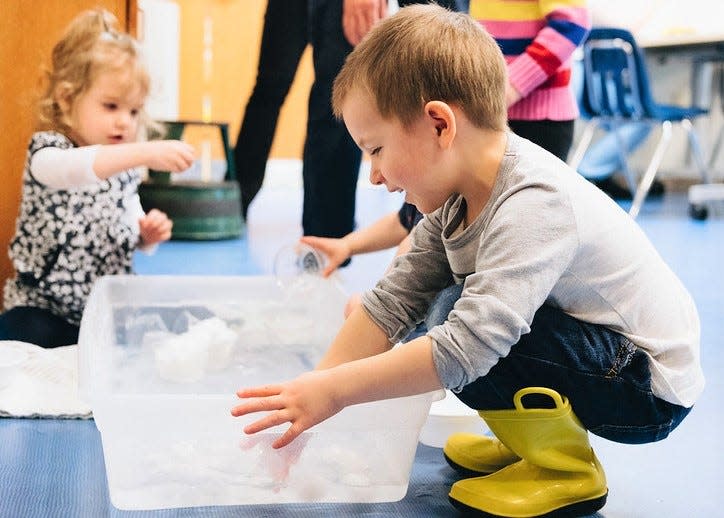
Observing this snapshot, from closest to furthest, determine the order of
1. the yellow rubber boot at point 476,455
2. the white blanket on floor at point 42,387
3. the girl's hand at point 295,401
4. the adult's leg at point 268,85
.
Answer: the girl's hand at point 295,401 → the yellow rubber boot at point 476,455 → the white blanket on floor at point 42,387 → the adult's leg at point 268,85

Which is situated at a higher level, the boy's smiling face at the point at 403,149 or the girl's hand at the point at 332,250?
the boy's smiling face at the point at 403,149

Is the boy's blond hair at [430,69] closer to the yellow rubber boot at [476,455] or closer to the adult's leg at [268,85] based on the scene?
the yellow rubber boot at [476,455]

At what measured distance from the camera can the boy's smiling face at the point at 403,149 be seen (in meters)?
0.87

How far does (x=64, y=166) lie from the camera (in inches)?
54.7

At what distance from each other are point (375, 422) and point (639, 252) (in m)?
0.31

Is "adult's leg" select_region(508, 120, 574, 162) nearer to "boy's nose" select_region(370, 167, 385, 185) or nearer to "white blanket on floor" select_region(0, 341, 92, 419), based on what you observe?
"boy's nose" select_region(370, 167, 385, 185)

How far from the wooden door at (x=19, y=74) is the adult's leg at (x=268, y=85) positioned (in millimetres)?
758

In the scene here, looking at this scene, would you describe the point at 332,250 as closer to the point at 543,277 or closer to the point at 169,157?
the point at 169,157

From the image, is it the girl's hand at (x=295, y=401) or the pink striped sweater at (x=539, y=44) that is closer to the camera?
the girl's hand at (x=295, y=401)

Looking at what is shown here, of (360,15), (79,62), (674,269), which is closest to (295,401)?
(79,62)

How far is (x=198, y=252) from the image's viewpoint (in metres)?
2.36

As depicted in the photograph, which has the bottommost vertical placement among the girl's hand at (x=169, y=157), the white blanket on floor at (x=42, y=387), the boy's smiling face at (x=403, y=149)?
the white blanket on floor at (x=42, y=387)

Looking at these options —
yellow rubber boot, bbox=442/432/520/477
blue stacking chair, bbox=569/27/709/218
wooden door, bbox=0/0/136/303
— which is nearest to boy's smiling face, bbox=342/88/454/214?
yellow rubber boot, bbox=442/432/520/477

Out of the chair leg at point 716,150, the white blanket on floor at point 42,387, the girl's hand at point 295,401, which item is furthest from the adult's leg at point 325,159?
the chair leg at point 716,150
